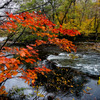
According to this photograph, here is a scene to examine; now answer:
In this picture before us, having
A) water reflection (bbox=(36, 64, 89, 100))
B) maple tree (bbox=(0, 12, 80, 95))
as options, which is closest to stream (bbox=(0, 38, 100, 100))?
water reflection (bbox=(36, 64, 89, 100))

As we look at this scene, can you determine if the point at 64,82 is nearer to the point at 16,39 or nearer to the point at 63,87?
the point at 63,87

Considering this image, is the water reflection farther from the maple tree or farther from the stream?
the maple tree

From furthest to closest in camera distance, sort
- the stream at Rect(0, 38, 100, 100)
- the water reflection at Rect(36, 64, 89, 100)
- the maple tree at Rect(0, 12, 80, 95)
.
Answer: the water reflection at Rect(36, 64, 89, 100) → the stream at Rect(0, 38, 100, 100) → the maple tree at Rect(0, 12, 80, 95)

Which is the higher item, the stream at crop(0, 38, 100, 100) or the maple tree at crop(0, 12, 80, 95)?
the maple tree at crop(0, 12, 80, 95)

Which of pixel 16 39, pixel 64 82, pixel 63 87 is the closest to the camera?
pixel 16 39

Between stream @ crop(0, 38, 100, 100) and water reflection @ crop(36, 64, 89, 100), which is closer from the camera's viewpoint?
stream @ crop(0, 38, 100, 100)

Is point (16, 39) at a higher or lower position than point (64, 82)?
higher

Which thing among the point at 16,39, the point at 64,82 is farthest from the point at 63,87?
the point at 16,39

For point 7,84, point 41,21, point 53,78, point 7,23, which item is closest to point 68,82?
point 53,78

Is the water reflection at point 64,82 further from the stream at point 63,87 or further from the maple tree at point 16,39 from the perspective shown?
the maple tree at point 16,39

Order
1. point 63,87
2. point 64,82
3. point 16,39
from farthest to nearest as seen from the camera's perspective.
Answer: point 64,82, point 63,87, point 16,39

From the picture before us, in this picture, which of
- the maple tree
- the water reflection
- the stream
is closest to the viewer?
the maple tree

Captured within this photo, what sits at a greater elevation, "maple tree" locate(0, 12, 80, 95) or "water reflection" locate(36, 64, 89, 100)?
"maple tree" locate(0, 12, 80, 95)

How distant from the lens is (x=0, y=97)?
4262mm
